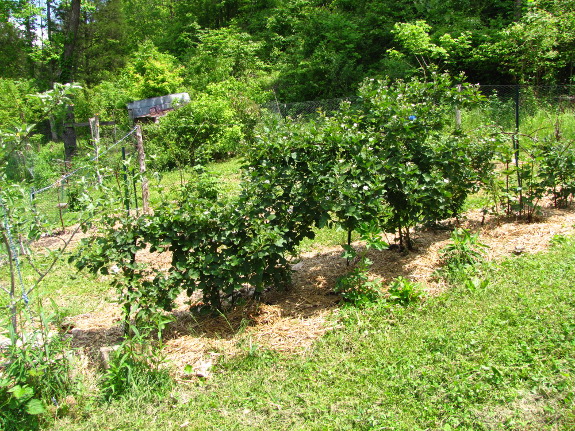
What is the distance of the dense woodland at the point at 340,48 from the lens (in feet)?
44.6

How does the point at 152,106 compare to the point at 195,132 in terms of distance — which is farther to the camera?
the point at 152,106

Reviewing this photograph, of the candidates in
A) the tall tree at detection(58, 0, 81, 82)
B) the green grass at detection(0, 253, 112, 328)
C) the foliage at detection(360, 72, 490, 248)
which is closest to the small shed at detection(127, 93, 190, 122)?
the tall tree at detection(58, 0, 81, 82)

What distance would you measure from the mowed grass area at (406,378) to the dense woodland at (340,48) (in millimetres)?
9756

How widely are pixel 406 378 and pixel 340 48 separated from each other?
54.0ft

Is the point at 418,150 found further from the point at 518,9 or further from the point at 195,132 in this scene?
the point at 518,9

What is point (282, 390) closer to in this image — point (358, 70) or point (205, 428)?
point (205, 428)

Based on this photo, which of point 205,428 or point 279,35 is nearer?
point 205,428

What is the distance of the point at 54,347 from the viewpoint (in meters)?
3.38

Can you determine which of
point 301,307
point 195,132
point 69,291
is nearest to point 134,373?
point 301,307

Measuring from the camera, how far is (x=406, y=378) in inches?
126

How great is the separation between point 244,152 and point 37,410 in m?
2.55

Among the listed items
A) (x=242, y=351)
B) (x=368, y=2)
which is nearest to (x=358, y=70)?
(x=368, y=2)

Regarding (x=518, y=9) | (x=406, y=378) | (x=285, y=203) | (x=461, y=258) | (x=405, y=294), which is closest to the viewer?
(x=406, y=378)

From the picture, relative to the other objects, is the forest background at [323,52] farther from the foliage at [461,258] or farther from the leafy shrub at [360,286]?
the leafy shrub at [360,286]
